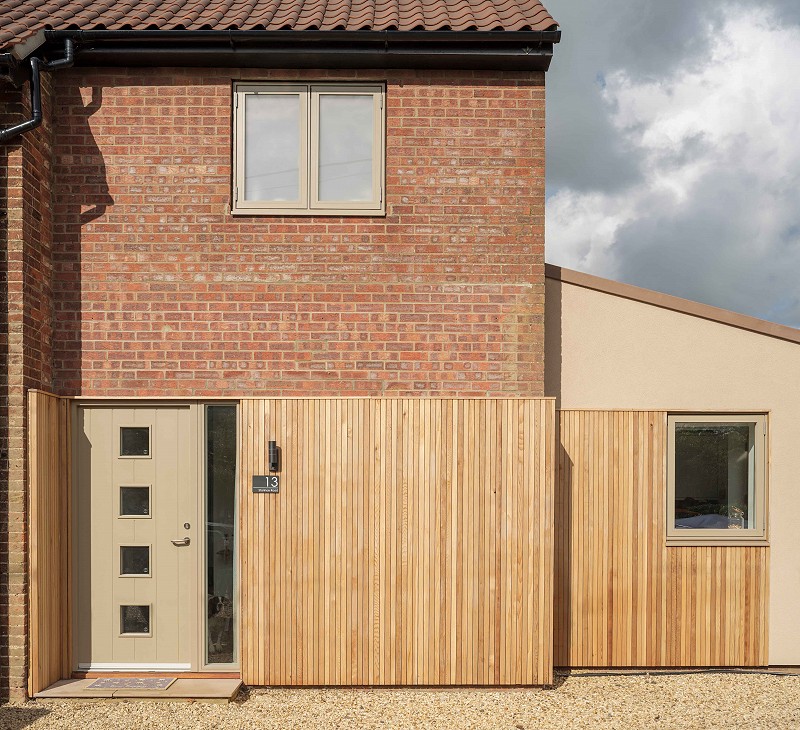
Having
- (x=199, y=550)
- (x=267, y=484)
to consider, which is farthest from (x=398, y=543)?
(x=199, y=550)

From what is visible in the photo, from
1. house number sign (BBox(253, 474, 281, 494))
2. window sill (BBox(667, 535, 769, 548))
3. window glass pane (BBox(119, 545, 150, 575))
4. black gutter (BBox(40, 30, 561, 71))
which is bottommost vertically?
window glass pane (BBox(119, 545, 150, 575))

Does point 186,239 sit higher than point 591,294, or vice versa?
point 186,239

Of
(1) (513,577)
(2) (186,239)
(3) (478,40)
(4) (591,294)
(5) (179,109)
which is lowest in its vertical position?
(1) (513,577)

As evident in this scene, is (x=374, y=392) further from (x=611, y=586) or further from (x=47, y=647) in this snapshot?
(x=47, y=647)

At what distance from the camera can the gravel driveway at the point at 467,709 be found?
559 centimetres

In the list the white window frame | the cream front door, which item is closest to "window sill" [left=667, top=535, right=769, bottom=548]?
the white window frame

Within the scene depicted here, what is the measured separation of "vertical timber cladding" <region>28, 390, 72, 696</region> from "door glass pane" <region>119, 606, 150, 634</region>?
462mm

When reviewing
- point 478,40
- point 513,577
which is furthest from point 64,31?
point 513,577

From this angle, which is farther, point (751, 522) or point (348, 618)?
point (751, 522)

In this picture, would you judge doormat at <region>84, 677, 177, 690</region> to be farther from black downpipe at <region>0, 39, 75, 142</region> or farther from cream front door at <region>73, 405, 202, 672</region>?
black downpipe at <region>0, 39, 75, 142</region>

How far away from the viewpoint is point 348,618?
244 inches

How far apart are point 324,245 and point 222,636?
3536mm

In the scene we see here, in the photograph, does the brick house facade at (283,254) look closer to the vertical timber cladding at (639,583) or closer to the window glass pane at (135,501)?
the window glass pane at (135,501)

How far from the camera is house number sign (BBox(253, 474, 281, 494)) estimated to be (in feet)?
20.4
